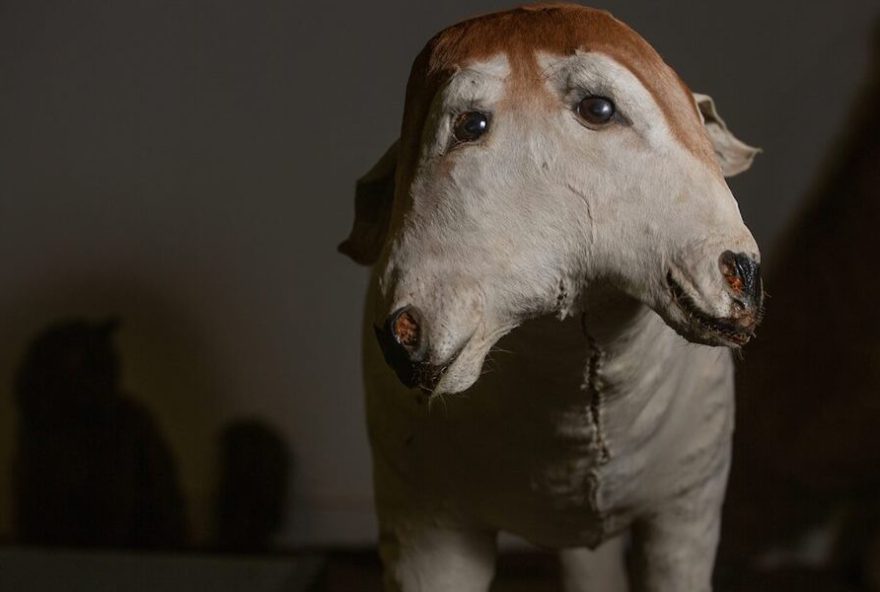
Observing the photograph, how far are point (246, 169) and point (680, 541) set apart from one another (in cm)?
65

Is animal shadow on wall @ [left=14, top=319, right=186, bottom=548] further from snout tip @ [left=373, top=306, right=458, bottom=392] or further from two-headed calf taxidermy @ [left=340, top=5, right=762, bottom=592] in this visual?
snout tip @ [left=373, top=306, right=458, bottom=392]

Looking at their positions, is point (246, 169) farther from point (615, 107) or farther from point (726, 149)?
point (615, 107)

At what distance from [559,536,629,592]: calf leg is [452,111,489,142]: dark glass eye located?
0.51m

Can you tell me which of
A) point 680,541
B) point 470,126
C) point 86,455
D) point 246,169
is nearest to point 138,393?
point 86,455

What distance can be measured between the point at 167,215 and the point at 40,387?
0.24 metres

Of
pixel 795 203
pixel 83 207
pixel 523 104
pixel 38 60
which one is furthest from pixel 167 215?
pixel 523 104

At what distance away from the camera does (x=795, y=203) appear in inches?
46.5

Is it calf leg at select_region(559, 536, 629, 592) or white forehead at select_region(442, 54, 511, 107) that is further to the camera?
calf leg at select_region(559, 536, 629, 592)

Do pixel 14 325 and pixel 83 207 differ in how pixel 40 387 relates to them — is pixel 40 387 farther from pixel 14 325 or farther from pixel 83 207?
pixel 83 207

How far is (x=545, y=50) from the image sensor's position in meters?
0.52

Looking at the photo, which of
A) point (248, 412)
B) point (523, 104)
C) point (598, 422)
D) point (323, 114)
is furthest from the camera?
point (248, 412)

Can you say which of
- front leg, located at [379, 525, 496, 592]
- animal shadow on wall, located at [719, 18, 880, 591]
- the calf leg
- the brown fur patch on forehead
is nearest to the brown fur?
the brown fur patch on forehead

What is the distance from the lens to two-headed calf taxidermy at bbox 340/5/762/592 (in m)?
0.48

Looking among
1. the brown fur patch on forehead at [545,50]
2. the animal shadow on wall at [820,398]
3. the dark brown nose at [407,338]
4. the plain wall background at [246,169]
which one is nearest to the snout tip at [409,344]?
the dark brown nose at [407,338]
